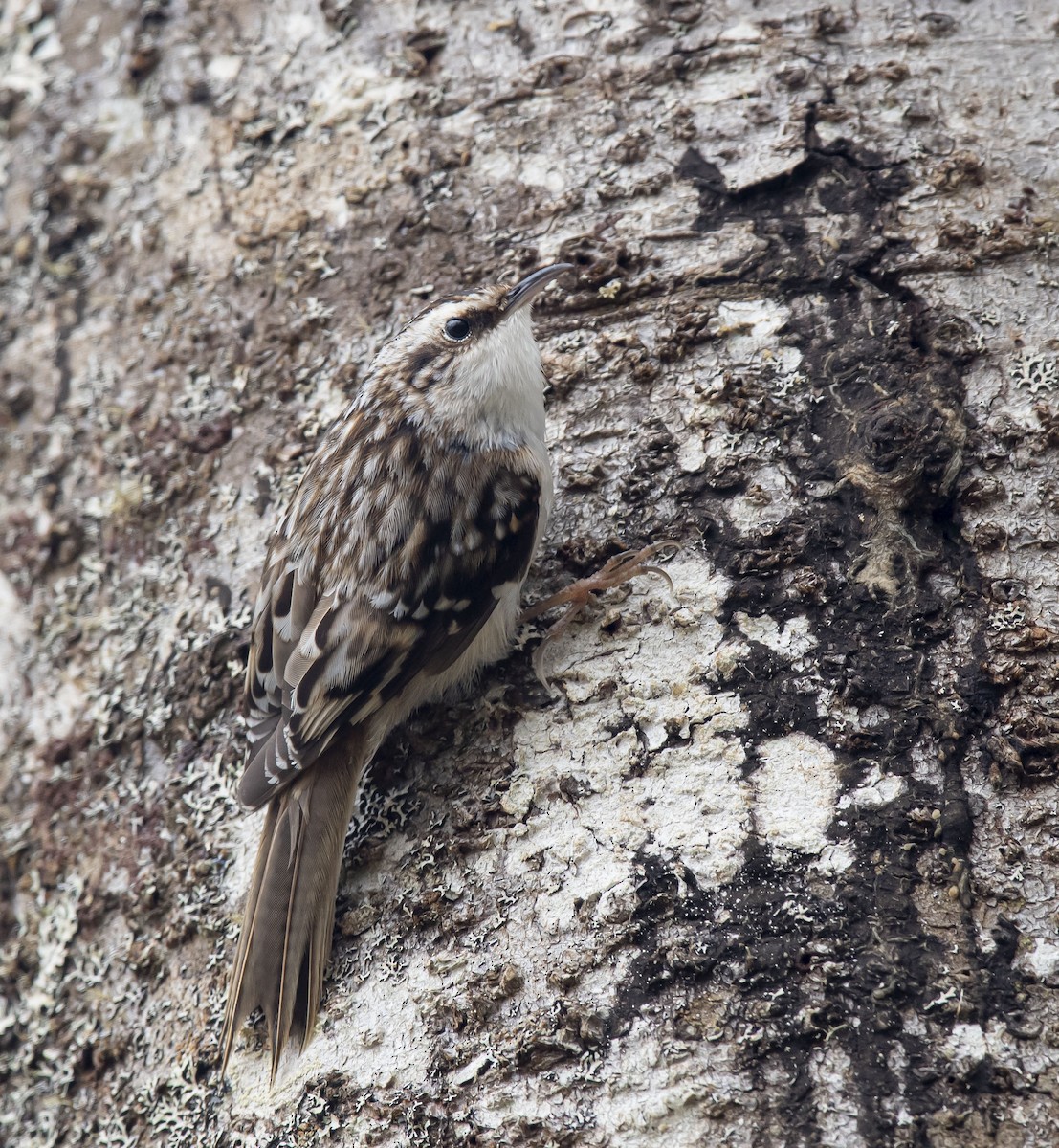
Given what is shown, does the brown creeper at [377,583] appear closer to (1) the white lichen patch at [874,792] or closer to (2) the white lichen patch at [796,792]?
(2) the white lichen patch at [796,792]

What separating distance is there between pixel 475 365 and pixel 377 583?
1.51 feet

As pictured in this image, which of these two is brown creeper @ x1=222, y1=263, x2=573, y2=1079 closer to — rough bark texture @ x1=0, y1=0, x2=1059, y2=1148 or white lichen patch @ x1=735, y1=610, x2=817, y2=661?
rough bark texture @ x1=0, y1=0, x2=1059, y2=1148

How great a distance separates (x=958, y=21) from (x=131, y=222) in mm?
1748

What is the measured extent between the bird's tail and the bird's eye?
821 mm

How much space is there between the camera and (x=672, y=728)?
154 centimetres

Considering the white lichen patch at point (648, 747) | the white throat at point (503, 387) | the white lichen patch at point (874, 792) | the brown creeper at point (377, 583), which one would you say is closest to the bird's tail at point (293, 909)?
the brown creeper at point (377, 583)

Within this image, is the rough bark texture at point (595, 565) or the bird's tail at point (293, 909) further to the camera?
the bird's tail at point (293, 909)

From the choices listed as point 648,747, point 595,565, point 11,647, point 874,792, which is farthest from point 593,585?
point 11,647

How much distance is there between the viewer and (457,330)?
204 cm

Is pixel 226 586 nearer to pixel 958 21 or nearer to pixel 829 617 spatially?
pixel 829 617

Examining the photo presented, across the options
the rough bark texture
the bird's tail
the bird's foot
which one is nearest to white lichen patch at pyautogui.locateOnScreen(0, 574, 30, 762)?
the rough bark texture

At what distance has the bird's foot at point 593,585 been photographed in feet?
5.51

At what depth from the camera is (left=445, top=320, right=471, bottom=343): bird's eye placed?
79.1 inches

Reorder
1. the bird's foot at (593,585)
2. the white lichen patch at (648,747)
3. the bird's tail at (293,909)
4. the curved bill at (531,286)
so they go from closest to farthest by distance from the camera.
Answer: the white lichen patch at (648,747)
the bird's tail at (293,909)
the bird's foot at (593,585)
the curved bill at (531,286)
